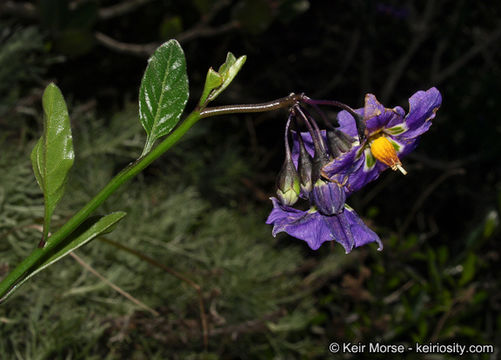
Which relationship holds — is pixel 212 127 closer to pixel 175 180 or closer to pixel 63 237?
pixel 175 180

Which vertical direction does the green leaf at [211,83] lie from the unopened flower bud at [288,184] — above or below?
above

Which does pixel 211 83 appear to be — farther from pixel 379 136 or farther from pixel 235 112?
pixel 379 136

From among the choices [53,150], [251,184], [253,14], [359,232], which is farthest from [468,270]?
[53,150]

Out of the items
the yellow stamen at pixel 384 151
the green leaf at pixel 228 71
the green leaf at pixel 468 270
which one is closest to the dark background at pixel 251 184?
the green leaf at pixel 468 270

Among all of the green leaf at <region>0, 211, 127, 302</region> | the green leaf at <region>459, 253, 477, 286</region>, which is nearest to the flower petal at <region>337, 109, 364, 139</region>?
the green leaf at <region>0, 211, 127, 302</region>

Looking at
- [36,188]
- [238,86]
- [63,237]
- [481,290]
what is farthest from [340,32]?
[63,237]

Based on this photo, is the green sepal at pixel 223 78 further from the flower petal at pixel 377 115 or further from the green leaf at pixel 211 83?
the flower petal at pixel 377 115

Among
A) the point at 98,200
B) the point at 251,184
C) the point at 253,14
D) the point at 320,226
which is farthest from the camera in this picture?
the point at 251,184
